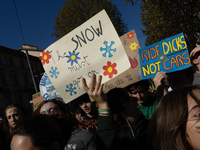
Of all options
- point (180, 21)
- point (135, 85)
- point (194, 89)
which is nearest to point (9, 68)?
point (180, 21)

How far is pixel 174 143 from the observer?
3.47ft

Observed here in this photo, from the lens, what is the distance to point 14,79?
25.9 meters

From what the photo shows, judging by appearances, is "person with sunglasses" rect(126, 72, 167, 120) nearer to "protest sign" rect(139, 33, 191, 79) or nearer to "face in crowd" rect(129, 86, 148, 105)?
"face in crowd" rect(129, 86, 148, 105)

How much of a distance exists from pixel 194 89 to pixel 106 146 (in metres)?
0.78

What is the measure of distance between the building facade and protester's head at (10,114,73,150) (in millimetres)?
23432

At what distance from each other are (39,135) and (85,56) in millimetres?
1163

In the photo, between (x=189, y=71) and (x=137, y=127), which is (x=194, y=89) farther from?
(x=189, y=71)

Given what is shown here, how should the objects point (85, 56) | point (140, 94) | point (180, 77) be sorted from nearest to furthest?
point (85, 56) < point (180, 77) < point (140, 94)

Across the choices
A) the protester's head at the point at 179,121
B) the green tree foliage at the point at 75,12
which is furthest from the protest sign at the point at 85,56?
the green tree foliage at the point at 75,12

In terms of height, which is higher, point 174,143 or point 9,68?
point 9,68

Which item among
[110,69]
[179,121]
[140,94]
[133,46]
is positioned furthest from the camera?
[133,46]

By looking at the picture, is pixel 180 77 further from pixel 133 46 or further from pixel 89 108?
pixel 89 108

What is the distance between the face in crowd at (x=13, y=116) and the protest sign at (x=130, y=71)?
160 cm

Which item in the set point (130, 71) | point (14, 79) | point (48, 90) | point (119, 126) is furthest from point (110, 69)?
point (14, 79)
